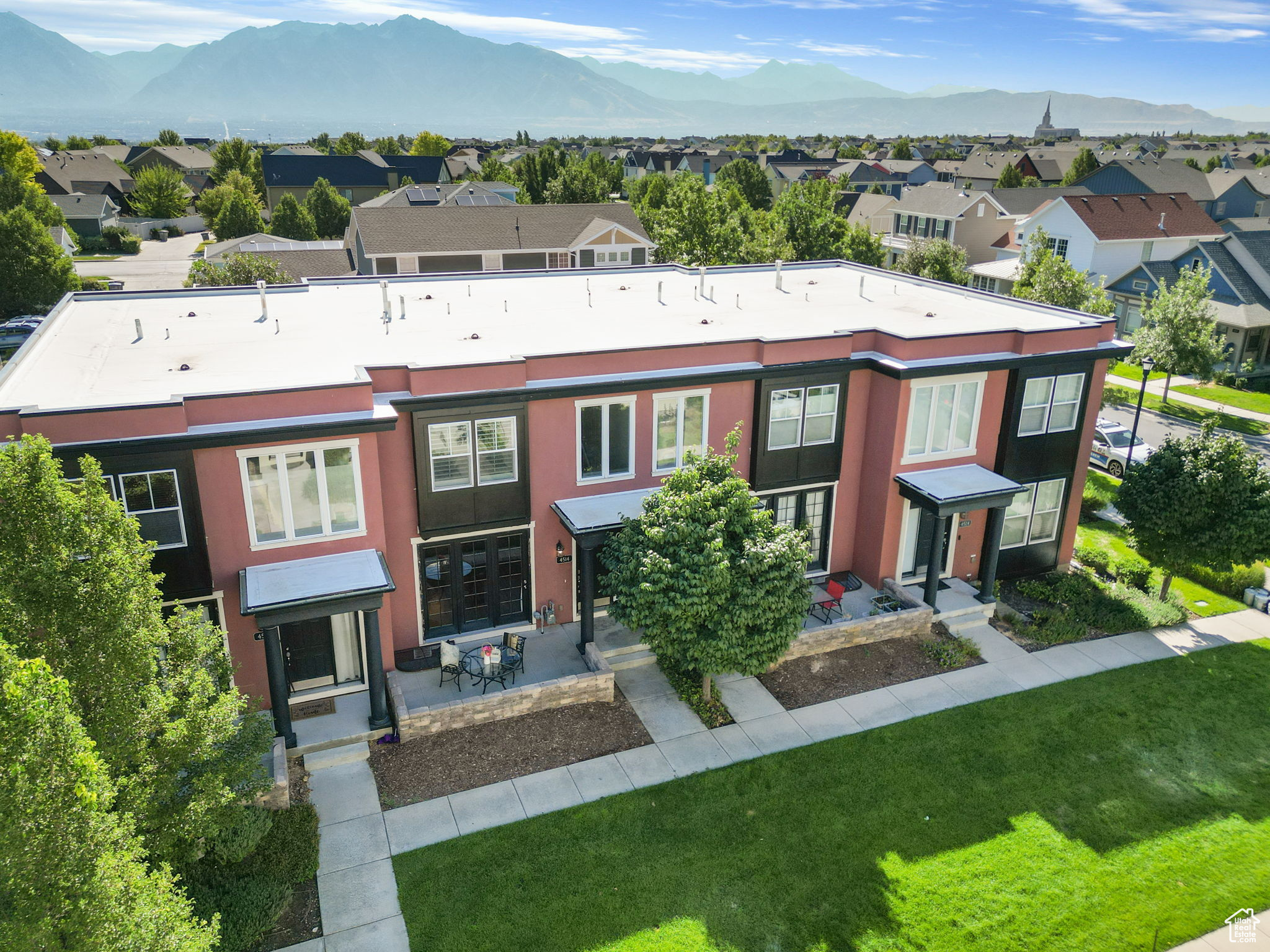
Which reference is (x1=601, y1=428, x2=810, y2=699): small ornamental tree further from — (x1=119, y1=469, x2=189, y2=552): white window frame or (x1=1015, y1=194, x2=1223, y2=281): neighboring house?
(x1=1015, y1=194, x2=1223, y2=281): neighboring house

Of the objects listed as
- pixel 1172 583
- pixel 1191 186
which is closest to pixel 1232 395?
pixel 1172 583

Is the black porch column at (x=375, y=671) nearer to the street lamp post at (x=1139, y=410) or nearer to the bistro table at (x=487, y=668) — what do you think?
the bistro table at (x=487, y=668)

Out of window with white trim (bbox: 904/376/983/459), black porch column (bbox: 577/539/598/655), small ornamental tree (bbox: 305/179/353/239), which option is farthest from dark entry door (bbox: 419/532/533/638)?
small ornamental tree (bbox: 305/179/353/239)

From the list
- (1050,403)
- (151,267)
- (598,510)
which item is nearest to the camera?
(598,510)

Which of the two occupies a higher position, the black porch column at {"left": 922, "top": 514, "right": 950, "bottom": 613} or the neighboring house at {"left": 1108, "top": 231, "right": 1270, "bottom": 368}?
the neighboring house at {"left": 1108, "top": 231, "right": 1270, "bottom": 368}

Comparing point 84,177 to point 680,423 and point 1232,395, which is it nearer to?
point 680,423

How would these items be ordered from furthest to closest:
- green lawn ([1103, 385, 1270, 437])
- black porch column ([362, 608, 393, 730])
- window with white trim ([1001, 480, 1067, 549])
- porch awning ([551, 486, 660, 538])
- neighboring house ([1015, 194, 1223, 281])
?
neighboring house ([1015, 194, 1223, 281]), green lawn ([1103, 385, 1270, 437]), window with white trim ([1001, 480, 1067, 549]), porch awning ([551, 486, 660, 538]), black porch column ([362, 608, 393, 730])
